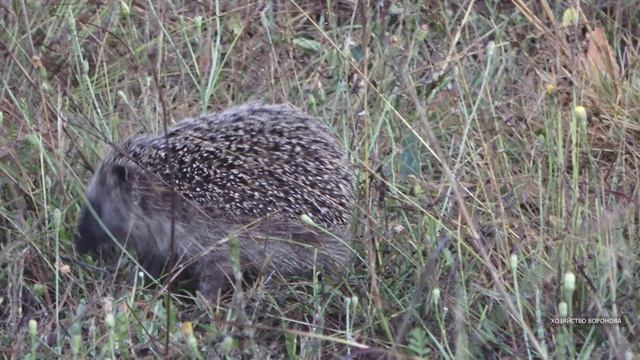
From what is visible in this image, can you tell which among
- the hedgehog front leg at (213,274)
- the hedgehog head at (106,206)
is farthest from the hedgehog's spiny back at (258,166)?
the hedgehog front leg at (213,274)

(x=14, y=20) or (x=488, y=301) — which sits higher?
(x=14, y=20)

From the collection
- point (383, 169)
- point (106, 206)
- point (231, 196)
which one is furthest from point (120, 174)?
point (383, 169)

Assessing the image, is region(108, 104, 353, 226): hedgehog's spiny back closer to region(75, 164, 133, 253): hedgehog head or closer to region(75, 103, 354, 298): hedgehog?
region(75, 103, 354, 298): hedgehog

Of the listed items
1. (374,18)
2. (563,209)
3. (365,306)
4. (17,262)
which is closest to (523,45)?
(374,18)

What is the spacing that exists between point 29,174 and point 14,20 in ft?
3.42

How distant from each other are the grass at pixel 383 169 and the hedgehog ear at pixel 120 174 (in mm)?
146

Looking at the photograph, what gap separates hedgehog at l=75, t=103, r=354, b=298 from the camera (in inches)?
187

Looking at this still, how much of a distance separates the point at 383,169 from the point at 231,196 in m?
0.89

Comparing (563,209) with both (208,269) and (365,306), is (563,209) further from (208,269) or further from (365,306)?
(208,269)

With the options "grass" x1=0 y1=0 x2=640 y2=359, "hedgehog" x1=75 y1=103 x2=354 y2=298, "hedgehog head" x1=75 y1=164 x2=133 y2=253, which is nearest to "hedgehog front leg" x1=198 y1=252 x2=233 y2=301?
"hedgehog" x1=75 y1=103 x2=354 y2=298

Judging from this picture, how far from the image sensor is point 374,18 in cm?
642

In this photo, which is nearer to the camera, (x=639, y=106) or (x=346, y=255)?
(x=346, y=255)

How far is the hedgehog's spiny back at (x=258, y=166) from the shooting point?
474 centimetres

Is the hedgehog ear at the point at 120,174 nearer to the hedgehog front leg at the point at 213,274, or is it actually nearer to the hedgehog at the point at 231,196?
the hedgehog at the point at 231,196
